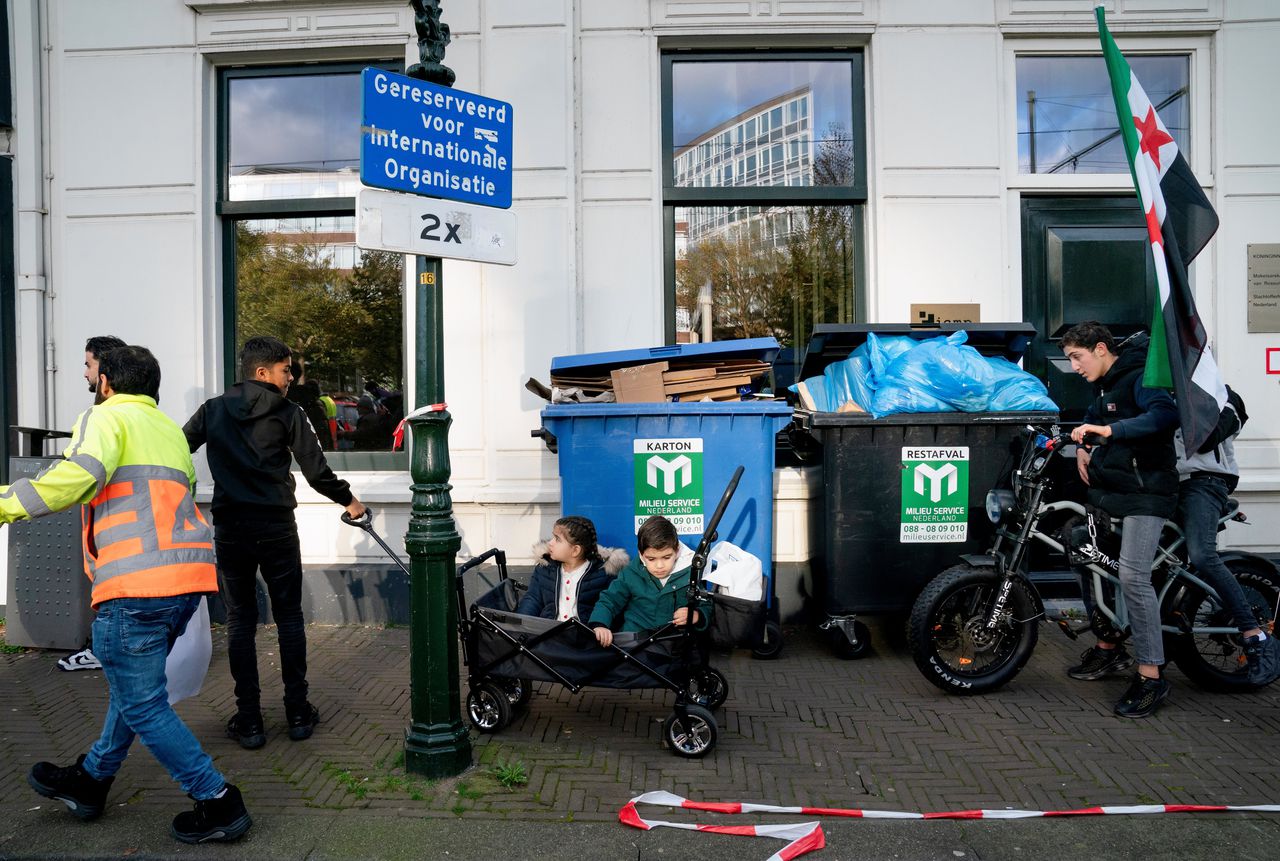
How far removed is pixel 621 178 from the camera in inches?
252

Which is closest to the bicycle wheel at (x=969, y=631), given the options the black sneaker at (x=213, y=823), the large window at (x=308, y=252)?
the black sneaker at (x=213, y=823)

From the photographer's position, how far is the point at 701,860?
313 centimetres

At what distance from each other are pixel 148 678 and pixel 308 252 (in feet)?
14.3

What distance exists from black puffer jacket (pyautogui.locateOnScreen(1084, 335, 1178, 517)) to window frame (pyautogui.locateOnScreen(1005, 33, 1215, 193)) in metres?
2.30

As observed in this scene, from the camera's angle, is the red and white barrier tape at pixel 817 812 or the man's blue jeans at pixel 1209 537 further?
the man's blue jeans at pixel 1209 537

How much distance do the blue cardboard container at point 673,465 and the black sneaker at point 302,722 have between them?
1.68 meters

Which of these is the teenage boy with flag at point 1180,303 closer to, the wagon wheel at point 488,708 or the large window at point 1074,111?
the large window at point 1074,111

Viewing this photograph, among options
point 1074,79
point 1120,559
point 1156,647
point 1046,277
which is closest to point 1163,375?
point 1120,559

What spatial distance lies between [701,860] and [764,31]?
546 centimetres

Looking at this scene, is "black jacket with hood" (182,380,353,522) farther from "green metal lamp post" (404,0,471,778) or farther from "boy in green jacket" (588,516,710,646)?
"boy in green jacket" (588,516,710,646)

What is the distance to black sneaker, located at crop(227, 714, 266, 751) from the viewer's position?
4133mm

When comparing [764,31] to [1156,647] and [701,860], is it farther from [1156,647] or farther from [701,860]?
[701,860]

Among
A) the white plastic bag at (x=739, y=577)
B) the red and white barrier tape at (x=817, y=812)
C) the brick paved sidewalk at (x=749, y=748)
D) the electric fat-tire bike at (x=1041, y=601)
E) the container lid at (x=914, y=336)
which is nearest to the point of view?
the red and white barrier tape at (x=817, y=812)

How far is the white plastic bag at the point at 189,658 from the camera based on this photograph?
136 inches
